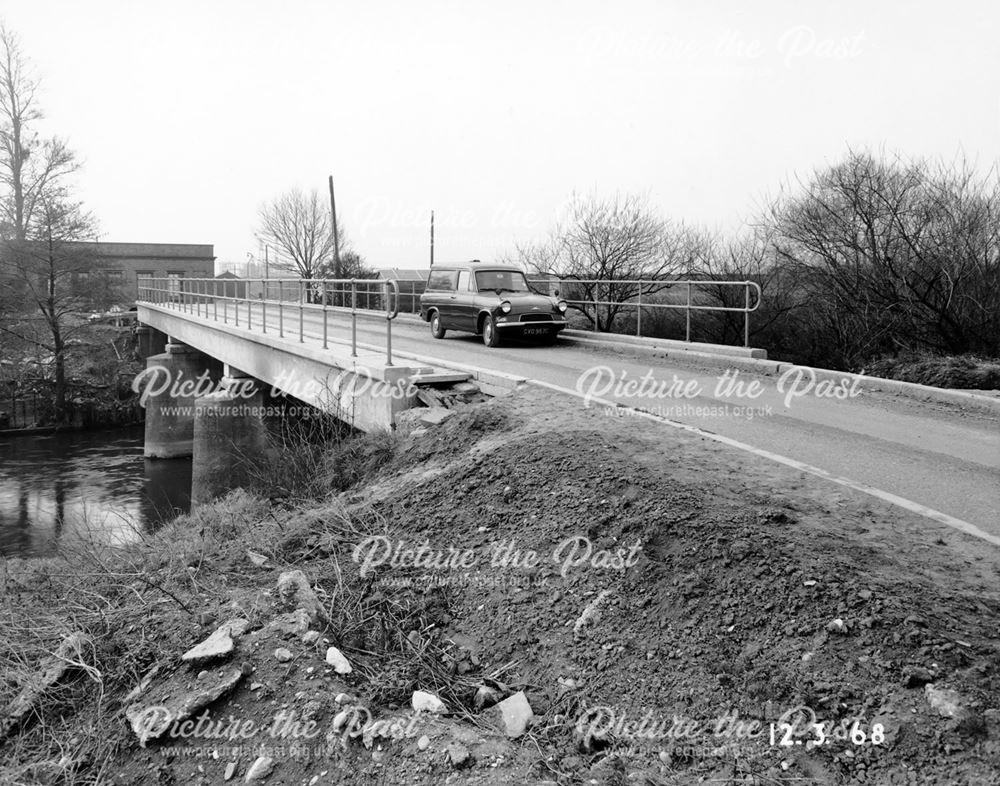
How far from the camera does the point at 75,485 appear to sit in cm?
2445

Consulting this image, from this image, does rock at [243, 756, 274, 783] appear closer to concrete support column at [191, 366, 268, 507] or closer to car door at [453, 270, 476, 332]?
car door at [453, 270, 476, 332]

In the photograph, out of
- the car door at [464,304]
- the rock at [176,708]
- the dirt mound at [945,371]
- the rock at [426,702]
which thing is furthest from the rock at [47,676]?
the car door at [464,304]

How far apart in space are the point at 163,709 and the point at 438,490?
277 centimetres

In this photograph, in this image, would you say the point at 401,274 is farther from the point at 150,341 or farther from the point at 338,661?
the point at 338,661

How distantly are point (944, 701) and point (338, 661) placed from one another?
2654 millimetres

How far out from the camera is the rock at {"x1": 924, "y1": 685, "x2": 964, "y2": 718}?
309cm

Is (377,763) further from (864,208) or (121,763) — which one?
(864,208)

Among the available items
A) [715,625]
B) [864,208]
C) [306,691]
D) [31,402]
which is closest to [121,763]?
[306,691]

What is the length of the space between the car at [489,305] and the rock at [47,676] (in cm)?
1271

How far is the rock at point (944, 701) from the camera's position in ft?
10.1

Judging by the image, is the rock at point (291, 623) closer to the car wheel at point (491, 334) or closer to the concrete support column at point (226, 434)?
the car wheel at point (491, 334)

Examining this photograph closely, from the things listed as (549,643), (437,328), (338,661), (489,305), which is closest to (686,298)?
(489,305)

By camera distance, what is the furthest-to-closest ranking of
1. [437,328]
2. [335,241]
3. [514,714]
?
[335,241] → [437,328] → [514,714]

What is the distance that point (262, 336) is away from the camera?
16516 millimetres
